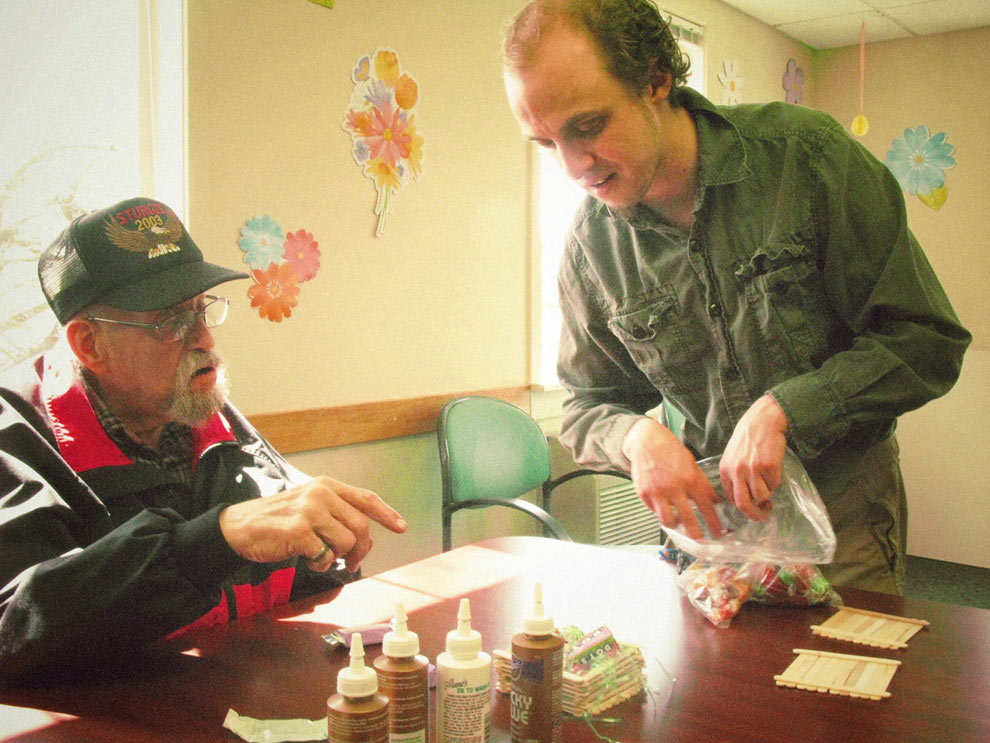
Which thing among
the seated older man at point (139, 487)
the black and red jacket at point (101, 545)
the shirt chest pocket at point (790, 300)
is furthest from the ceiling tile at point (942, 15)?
the black and red jacket at point (101, 545)

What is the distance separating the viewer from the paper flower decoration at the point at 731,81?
472 cm

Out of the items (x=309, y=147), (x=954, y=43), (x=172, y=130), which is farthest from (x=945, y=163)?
(x=172, y=130)

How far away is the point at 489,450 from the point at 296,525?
1.99m

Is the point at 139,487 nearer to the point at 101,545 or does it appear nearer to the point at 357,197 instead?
the point at 101,545

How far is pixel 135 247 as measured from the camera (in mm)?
1712

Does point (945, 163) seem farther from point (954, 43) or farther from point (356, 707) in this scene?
point (356, 707)

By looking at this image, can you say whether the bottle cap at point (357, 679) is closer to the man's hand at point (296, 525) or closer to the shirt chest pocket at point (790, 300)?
the man's hand at point (296, 525)

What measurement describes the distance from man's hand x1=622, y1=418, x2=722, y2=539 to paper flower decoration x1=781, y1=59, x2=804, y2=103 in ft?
14.0

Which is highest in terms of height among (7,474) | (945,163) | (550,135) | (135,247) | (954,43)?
(954,43)

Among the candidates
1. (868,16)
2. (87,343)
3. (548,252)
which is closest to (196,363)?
(87,343)

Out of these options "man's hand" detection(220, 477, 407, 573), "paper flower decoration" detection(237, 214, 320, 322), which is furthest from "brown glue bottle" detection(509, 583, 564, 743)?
"paper flower decoration" detection(237, 214, 320, 322)

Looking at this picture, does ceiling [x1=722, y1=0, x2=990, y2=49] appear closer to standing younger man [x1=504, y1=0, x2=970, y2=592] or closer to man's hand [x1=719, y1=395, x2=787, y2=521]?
standing younger man [x1=504, y1=0, x2=970, y2=592]

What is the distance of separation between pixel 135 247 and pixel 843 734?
1.40 meters

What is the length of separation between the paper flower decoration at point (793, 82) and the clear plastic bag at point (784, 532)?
13.8ft
